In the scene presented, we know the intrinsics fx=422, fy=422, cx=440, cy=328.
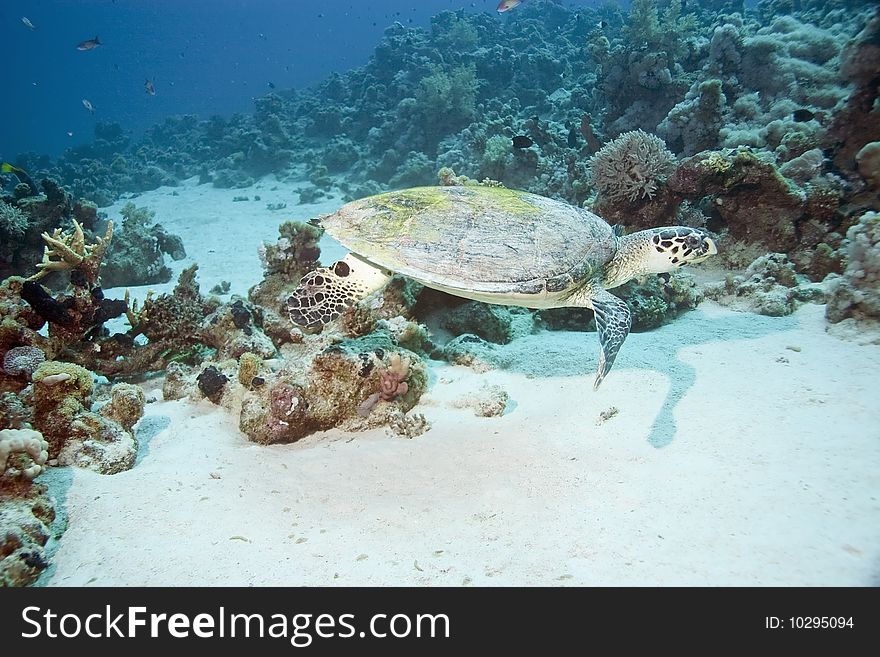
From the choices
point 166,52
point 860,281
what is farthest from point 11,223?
point 166,52

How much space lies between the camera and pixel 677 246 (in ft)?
14.8

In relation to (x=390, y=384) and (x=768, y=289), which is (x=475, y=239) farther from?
(x=768, y=289)

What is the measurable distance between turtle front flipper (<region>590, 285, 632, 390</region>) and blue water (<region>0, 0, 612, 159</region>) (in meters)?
85.4

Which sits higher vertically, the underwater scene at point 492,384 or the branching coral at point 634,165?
the branching coral at point 634,165

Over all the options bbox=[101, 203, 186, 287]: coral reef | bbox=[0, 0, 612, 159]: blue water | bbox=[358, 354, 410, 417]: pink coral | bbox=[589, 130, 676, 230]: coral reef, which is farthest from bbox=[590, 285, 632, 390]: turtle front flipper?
bbox=[0, 0, 612, 159]: blue water

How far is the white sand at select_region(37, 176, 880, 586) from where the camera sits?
7.74 feet

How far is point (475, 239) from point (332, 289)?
63.8 inches

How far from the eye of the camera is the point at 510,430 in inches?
159

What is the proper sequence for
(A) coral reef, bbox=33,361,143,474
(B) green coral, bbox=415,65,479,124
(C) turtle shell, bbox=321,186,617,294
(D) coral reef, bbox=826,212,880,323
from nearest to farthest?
1. (A) coral reef, bbox=33,361,143,474
2. (C) turtle shell, bbox=321,186,617,294
3. (D) coral reef, bbox=826,212,880,323
4. (B) green coral, bbox=415,65,479,124

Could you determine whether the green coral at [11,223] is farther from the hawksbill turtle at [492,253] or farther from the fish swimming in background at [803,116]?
the fish swimming in background at [803,116]

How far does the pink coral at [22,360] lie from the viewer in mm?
4258

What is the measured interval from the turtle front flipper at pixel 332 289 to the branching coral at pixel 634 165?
483 centimetres

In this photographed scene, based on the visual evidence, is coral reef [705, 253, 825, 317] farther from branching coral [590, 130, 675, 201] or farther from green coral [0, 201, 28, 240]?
green coral [0, 201, 28, 240]

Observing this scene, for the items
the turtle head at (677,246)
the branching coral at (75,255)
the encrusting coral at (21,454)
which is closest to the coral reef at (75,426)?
the encrusting coral at (21,454)
